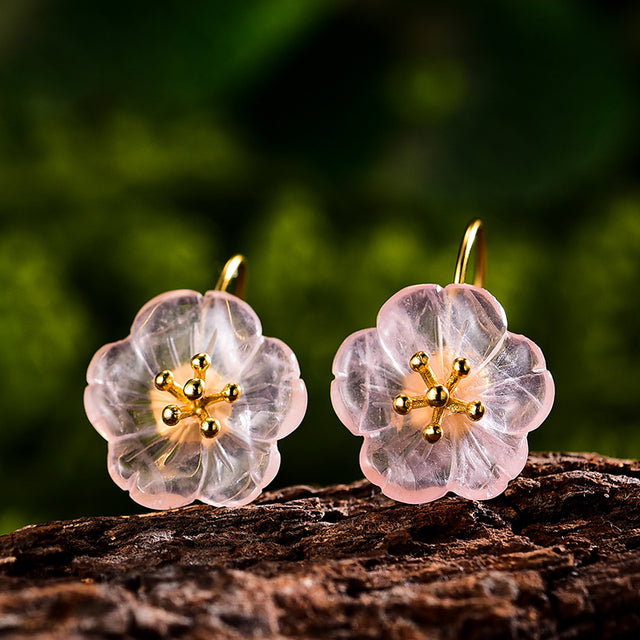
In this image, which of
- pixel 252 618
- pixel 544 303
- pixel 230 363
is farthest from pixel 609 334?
pixel 252 618

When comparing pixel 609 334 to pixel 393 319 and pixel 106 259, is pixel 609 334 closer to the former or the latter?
pixel 393 319

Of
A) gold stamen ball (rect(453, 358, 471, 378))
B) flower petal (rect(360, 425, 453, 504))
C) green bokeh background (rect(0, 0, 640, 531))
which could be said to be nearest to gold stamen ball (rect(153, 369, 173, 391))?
flower petal (rect(360, 425, 453, 504))

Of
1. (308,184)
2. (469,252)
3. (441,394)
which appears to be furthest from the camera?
(308,184)

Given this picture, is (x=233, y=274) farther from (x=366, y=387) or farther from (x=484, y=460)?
(x=484, y=460)

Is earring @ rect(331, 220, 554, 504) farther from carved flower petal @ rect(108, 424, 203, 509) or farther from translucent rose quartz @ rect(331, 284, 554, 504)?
carved flower petal @ rect(108, 424, 203, 509)

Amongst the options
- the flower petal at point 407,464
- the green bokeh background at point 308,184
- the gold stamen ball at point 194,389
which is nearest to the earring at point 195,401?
the gold stamen ball at point 194,389

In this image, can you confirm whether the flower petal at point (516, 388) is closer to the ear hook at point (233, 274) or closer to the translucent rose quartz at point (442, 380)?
the translucent rose quartz at point (442, 380)

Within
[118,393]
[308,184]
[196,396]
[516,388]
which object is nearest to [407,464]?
[516,388]
